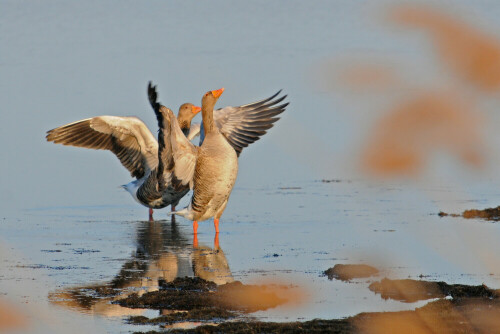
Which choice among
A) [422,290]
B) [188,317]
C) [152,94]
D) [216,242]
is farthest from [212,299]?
[216,242]

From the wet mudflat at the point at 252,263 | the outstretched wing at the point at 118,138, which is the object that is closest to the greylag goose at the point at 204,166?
the wet mudflat at the point at 252,263

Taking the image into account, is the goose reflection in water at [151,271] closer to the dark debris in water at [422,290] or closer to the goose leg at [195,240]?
the goose leg at [195,240]

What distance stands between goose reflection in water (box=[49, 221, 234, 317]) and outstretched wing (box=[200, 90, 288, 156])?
2.38 metres

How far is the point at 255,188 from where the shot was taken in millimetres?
12734

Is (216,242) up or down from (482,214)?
down

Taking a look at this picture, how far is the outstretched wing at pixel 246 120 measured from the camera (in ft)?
40.9

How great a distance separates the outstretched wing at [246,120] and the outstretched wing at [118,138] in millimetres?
1133

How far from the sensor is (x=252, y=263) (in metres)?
8.14

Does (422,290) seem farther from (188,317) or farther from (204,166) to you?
(204,166)

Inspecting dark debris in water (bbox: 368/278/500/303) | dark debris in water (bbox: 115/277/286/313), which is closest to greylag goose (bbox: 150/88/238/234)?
dark debris in water (bbox: 115/277/286/313)

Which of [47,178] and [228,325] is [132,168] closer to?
[47,178]

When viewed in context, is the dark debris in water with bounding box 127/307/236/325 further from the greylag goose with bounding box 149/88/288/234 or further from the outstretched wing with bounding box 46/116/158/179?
the outstretched wing with bounding box 46/116/158/179

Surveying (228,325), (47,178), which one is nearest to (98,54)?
(47,178)

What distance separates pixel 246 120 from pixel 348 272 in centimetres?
572
